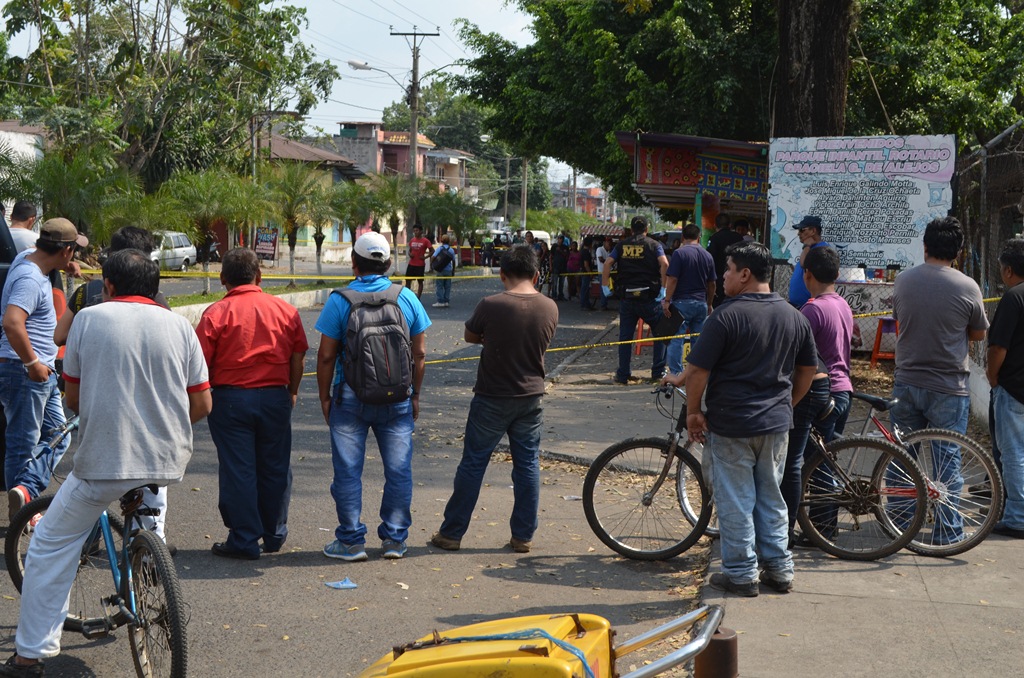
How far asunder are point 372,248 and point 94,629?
2.58 metres

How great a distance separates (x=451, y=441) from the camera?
10.1 metres

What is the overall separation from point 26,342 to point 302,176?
1102 inches

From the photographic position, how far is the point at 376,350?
244 inches

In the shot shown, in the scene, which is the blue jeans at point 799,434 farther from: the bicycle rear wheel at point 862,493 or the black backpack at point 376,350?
the black backpack at point 376,350

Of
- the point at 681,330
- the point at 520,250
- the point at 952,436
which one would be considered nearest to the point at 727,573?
the point at 952,436

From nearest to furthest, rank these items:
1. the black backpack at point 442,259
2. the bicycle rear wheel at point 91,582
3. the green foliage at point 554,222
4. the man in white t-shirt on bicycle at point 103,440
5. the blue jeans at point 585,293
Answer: the man in white t-shirt on bicycle at point 103,440, the bicycle rear wheel at point 91,582, the black backpack at point 442,259, the blue jeans at point 585,293, the green foliage at point 554,222

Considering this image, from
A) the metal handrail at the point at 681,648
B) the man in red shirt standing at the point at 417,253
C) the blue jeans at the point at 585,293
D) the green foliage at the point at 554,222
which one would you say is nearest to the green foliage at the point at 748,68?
the man in red shirt standing at the point at 417,253

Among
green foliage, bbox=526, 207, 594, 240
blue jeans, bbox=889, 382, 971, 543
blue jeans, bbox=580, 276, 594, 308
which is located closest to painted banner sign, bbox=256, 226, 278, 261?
blue jeans, bbox=580, 276, 594, 308

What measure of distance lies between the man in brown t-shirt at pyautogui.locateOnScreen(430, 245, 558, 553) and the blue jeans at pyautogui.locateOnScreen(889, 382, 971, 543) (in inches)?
90.4

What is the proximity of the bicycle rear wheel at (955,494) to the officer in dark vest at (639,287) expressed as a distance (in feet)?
21.6

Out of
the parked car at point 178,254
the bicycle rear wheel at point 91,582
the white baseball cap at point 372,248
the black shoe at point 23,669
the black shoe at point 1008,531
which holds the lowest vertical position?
the black shoe at point 1008,531

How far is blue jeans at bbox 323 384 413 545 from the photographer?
631cm

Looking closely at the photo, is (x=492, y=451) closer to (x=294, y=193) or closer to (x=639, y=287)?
(x=639, y=287)

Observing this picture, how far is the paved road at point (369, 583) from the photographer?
498 cm
